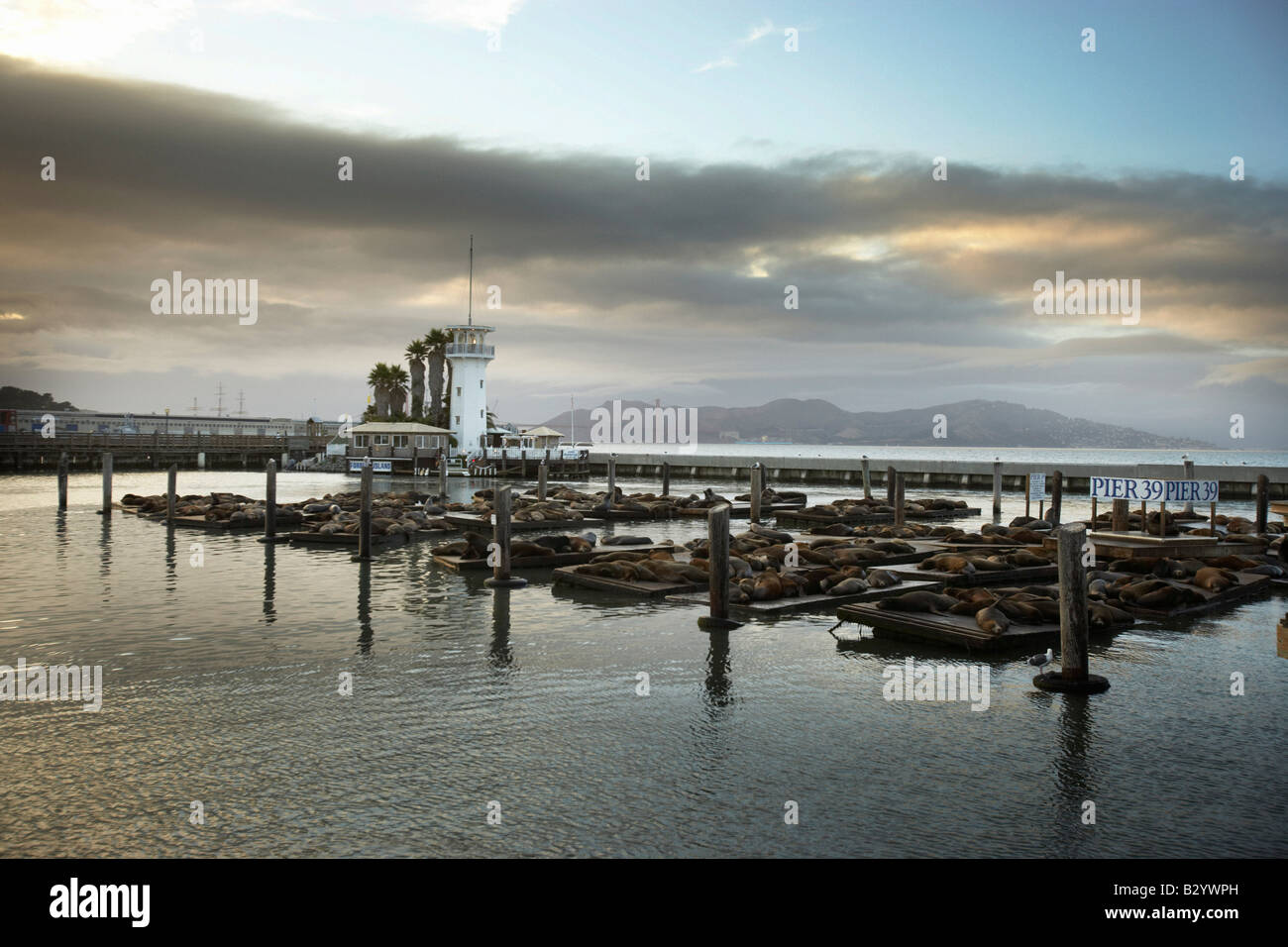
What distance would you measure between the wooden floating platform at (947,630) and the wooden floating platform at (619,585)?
11.8ft

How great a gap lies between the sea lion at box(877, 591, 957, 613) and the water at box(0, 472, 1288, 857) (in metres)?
0.80

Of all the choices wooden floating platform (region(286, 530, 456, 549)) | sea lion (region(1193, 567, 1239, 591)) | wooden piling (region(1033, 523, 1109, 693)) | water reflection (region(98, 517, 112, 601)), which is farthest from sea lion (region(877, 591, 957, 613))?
wooden floating platform (region(286, 530, 456, 549))

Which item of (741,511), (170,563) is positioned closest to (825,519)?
(741,511)

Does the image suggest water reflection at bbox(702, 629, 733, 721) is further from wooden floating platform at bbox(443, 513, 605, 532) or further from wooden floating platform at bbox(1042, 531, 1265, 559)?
wooden floating platform at bbox(443, 513, 605, 532)

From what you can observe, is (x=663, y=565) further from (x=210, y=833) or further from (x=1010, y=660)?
(x=210, y=833)

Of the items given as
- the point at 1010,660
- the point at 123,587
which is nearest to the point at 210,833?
the point at 1010,660

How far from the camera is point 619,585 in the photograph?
16672 mm

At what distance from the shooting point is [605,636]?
12.8 metres

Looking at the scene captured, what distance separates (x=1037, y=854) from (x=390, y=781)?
15.0ft

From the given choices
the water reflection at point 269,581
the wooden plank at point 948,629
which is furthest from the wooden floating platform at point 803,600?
the water reflection at point 269,581

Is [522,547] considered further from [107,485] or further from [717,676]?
[107,485]

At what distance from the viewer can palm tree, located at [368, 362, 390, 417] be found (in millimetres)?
94750

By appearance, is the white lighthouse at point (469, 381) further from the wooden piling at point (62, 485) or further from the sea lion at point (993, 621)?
the sea lion at point (993, 621)

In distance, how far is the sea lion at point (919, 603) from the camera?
13078mm
